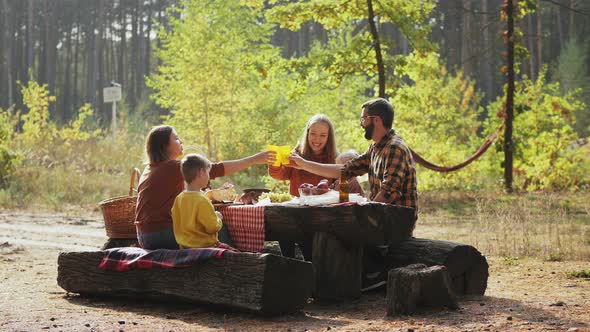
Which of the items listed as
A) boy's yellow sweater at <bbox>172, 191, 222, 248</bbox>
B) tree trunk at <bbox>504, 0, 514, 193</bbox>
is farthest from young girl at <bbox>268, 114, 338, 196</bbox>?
tree trunk at <bbox>504, 0, 514, 193</bbox>

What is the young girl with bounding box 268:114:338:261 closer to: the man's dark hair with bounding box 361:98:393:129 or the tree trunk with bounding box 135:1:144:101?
the man's dark hair with bounding box 361:98:393:129

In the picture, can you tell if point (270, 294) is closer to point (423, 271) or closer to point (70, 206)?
point (423, 271)

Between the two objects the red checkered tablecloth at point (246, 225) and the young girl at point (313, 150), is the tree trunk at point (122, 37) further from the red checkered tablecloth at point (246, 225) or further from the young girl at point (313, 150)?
the red checkered tablecloth at point (246, 225)

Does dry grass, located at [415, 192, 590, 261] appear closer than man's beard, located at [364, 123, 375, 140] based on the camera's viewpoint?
No

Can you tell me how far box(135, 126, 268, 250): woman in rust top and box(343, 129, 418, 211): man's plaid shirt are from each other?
1.70 metres

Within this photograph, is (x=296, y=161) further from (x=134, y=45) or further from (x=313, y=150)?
(x=134, y=45)

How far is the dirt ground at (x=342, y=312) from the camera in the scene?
5.77m

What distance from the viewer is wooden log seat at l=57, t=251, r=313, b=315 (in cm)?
612

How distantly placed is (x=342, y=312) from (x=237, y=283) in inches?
36.6

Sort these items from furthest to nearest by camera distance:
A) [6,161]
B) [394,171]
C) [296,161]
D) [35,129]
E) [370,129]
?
[35,129] → [6,161] → [296,161] → [370,129] → [394,171]

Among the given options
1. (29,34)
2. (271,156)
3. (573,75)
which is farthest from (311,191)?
(29,34)

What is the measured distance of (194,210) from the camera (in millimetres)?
6457

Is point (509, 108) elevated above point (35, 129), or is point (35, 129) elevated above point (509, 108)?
point (509, 108)

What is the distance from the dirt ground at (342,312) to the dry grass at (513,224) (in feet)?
2.70
